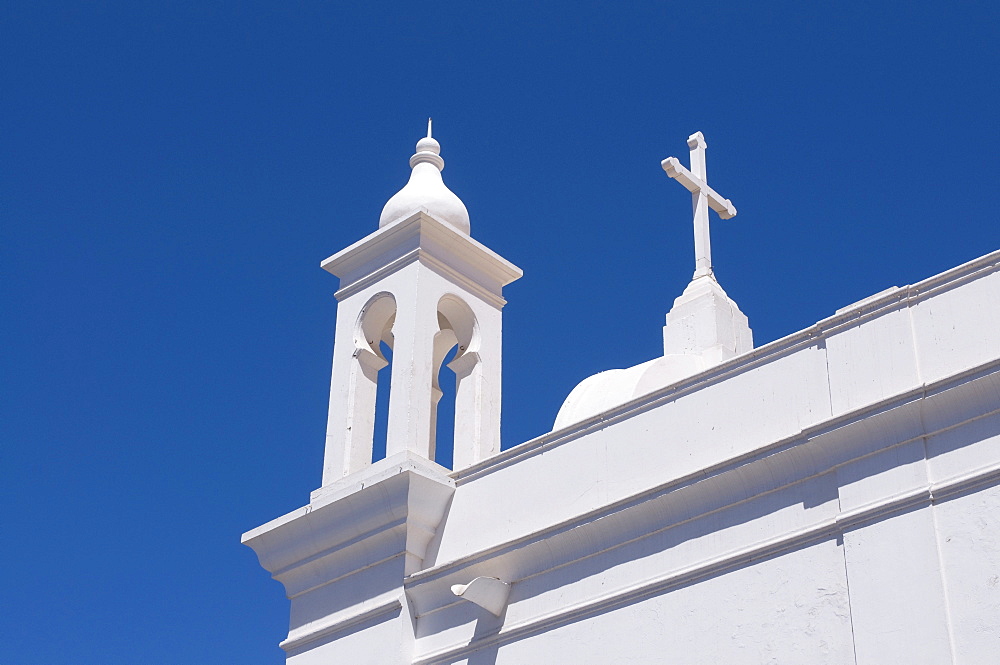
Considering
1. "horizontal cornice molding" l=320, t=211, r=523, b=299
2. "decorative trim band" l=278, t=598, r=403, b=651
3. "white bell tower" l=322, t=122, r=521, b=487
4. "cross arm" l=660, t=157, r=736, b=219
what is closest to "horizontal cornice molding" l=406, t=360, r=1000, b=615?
"decorative trim band" l=278, t=598, r=403, b=651

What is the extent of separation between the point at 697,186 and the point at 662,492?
5.15 meters

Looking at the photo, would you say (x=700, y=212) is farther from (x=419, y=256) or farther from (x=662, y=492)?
(x=662, y=492)

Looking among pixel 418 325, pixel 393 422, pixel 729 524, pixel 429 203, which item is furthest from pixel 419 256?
pixel 729 524

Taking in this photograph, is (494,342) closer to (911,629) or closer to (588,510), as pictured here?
(588,510)

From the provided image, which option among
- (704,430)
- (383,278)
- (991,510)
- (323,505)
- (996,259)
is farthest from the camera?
(383,278)

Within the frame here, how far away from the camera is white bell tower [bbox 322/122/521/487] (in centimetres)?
1302

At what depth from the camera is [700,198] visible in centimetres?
1467

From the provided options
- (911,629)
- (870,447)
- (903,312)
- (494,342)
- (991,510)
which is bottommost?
(911,629)

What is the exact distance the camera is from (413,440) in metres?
12.5

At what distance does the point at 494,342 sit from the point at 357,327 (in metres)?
1.31

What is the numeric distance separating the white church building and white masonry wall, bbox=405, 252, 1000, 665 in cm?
1

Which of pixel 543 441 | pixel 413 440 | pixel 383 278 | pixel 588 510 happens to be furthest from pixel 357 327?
pixel 588 510

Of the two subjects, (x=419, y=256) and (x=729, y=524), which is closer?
(x=729, y=524)

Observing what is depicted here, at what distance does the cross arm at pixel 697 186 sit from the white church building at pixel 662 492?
93cm
